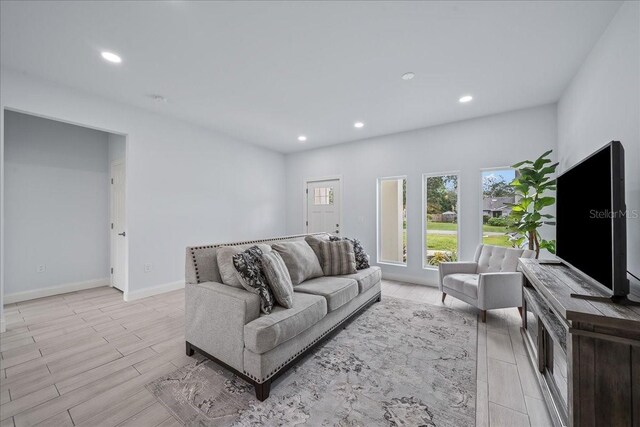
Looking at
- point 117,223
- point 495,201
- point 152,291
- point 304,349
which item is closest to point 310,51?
point 304,349

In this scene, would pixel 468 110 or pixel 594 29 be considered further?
pixel 468 110

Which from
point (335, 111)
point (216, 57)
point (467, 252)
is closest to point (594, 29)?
point (335, 111)

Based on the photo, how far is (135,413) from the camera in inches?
61.7

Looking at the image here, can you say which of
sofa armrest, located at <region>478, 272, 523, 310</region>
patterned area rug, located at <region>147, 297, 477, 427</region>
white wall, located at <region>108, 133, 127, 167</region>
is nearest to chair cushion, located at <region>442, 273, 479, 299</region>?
sofa armrest, located at <region>478, 272, 523, 310</region>

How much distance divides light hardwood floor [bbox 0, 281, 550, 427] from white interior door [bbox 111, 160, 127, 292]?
2.30 ft

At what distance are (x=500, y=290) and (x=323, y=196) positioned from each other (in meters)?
3.62

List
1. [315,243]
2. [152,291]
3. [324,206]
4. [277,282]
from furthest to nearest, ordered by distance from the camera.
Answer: [324,206], [152,291], [315,243], [277,282]

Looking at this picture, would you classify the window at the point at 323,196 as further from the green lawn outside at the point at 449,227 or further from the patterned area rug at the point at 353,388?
the patterned area rug at the point at 353,388

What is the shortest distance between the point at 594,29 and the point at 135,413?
4328 mm

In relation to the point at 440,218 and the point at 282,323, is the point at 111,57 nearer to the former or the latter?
the point at 282,323

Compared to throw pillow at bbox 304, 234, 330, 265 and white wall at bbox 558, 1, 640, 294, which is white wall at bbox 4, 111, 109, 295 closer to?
throw pillow at bbox 304, 234, 330, 265

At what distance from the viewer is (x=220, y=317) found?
190 centimetres

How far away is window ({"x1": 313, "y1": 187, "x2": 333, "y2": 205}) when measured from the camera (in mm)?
5535

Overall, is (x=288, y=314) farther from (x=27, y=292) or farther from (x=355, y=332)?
(x=27, y=292)
